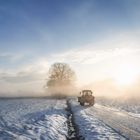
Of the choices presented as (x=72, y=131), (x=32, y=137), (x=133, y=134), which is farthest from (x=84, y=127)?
(x=32, y=137)

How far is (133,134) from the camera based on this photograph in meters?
16.2

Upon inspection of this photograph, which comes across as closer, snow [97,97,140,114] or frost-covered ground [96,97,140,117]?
snow [97,97,140,114]

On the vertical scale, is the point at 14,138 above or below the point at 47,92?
below

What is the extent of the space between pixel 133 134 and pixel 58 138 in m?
4.18

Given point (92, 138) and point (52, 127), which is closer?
point (92, 138)

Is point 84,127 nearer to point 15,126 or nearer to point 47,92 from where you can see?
point 15,126

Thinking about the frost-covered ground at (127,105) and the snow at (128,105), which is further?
the frost-covered ground at (127,105)

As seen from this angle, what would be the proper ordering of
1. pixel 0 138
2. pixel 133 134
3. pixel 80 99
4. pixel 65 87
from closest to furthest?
pixel 0 138
pixel 133 134
pixel 80 99
pixel 65 87

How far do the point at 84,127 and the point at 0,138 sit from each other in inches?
253

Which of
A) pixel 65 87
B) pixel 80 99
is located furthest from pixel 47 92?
pixel 80 99

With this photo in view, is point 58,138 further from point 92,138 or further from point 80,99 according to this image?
point 80,99

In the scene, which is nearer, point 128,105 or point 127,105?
point 128,105

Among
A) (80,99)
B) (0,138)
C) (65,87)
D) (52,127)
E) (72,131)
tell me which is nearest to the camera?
(0,138)

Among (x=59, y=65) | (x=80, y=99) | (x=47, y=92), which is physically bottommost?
(x=80, y=99)
